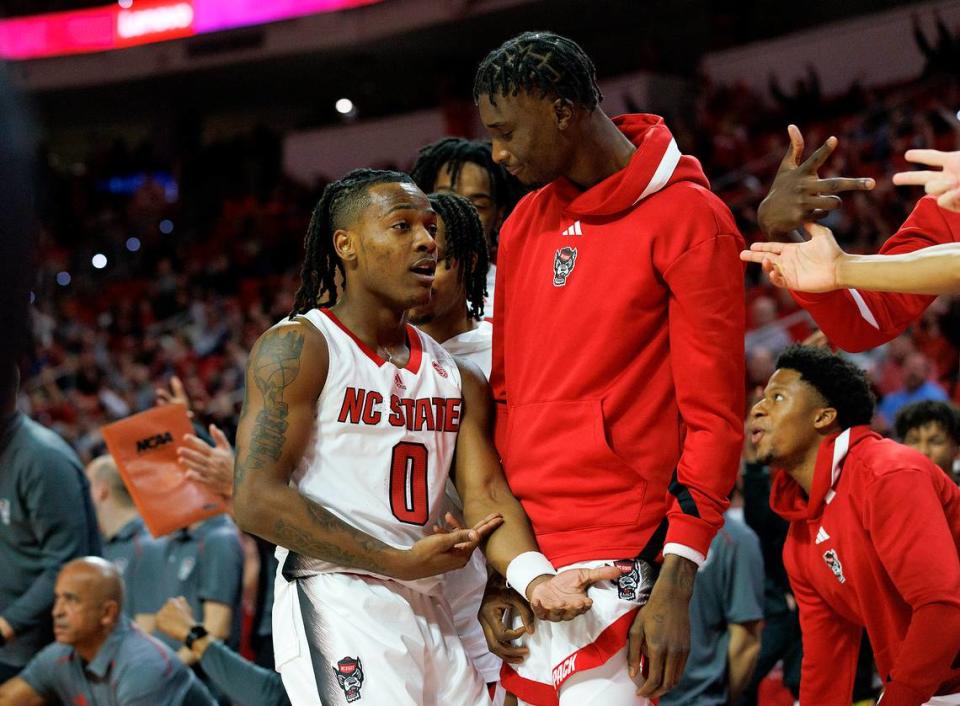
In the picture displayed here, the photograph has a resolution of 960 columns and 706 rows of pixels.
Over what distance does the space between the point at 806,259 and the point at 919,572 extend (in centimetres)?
105

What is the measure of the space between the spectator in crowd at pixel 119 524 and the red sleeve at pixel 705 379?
4.11 metres

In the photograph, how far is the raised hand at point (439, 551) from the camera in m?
2.51

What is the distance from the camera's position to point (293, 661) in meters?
2.52

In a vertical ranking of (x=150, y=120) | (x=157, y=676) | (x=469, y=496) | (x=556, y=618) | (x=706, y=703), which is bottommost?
(x=706, y=703)

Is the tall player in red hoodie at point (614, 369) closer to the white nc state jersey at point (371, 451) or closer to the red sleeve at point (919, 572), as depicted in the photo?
the white nc state jersey at point (371, 451)

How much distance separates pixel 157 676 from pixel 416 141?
13211mm

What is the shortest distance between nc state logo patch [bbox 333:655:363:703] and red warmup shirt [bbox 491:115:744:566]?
0.46 metres

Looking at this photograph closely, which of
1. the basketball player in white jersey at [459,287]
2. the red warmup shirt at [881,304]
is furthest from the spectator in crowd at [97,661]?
the red warmup shirt at [881,304]

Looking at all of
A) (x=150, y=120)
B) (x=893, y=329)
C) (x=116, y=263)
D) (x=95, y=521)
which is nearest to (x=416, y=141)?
(x=116, y=263)

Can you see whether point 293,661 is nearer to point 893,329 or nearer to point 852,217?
point 893,329

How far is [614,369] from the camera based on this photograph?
2467 millimetres

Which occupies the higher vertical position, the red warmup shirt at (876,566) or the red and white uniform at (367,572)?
the red and white uniform at (367,572)

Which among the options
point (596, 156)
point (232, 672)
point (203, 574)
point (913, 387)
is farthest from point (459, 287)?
point (913, 387)

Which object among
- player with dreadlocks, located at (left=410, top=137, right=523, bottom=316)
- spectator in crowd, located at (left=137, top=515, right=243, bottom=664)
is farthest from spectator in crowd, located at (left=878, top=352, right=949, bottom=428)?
player with dreadlocks, located at (left=410, top=137, right=523, bottom=316)
